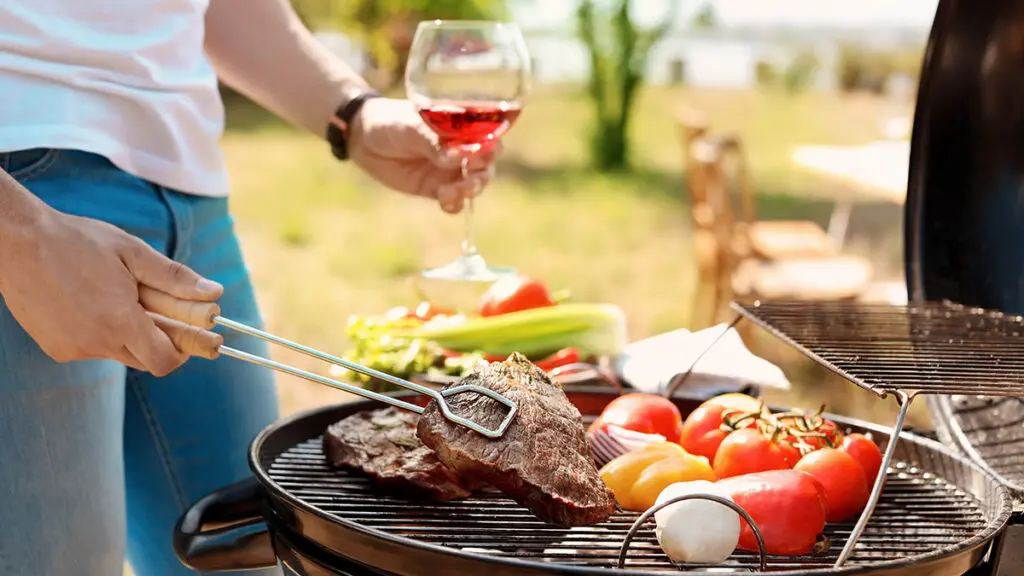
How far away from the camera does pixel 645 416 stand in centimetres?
197

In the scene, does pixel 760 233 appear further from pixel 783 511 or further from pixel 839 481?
pixel 783 511

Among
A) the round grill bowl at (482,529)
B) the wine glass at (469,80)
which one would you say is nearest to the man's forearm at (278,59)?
the wine glass at (469,80)

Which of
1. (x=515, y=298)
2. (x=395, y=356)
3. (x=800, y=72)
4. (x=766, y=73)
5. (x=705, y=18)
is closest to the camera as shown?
(x=395, y=356)

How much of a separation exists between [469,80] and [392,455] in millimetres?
813

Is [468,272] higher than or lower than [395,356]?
higher

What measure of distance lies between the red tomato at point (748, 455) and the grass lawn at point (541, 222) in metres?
4.22

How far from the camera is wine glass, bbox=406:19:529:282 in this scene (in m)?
2.16

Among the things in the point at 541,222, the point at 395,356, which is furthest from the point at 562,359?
the point at 541,222

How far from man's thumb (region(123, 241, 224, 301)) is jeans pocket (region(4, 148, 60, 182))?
0.39 metres

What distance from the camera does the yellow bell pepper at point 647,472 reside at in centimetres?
170

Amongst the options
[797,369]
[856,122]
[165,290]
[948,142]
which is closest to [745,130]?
[856,122]

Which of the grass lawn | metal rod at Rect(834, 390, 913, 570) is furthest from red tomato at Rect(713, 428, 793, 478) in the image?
the grass lawn

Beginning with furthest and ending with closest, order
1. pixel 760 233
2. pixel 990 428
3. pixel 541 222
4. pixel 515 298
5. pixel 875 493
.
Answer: pixel 541 222 < pixel 760 233 < pixel 515 298 < pixel 990 428 < pixel 875 493

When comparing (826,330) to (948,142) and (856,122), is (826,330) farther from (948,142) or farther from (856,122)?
(856,122)
